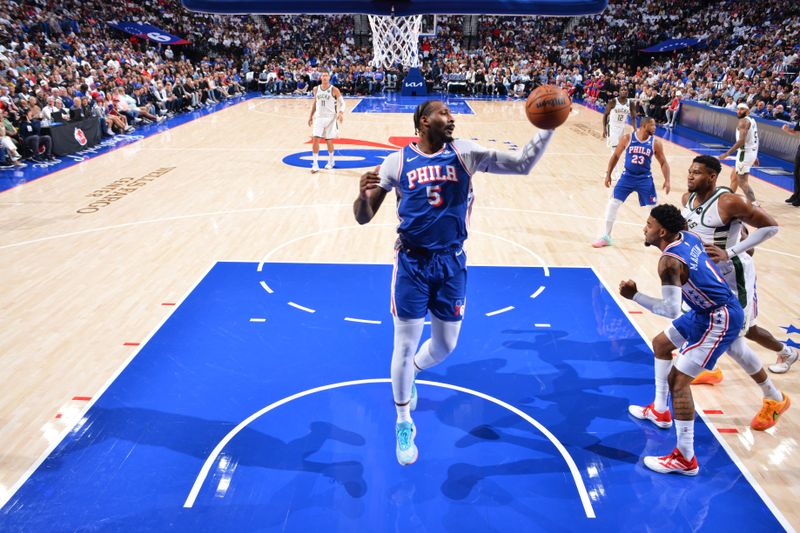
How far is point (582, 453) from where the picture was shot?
3.89 metres

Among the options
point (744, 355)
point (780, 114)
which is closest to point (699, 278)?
point (744, 355)

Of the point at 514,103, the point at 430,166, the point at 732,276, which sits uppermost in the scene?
the point at 430,166

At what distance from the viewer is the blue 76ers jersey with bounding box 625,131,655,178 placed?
718 cm

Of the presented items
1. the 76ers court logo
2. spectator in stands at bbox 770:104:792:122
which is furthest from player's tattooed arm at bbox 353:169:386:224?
spectator in stands at bbox 770:104:792:122

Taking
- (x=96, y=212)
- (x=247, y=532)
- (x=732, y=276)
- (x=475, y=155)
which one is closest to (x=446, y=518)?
(x=247, y=532)

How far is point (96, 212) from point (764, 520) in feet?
28.7

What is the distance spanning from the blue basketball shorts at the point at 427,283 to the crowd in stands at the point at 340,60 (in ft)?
36.6

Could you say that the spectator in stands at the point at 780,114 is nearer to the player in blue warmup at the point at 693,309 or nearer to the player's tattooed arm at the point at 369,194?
the player in blue warmup at the point at 693,309

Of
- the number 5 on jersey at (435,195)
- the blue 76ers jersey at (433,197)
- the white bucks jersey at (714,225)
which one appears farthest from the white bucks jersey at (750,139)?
the number 5 on jersey at (435,195)

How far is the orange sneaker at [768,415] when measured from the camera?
13.5ft

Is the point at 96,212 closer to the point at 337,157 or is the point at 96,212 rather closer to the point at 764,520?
the point at 337,157

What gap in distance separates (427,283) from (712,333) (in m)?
1.72

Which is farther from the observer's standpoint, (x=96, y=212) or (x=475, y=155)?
(x=96, y=212)

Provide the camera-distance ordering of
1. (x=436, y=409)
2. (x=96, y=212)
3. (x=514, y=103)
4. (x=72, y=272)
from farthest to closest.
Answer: (x=514, y=103), (x=96, y=212), (x=72, y=272), (x=436, y=409)
